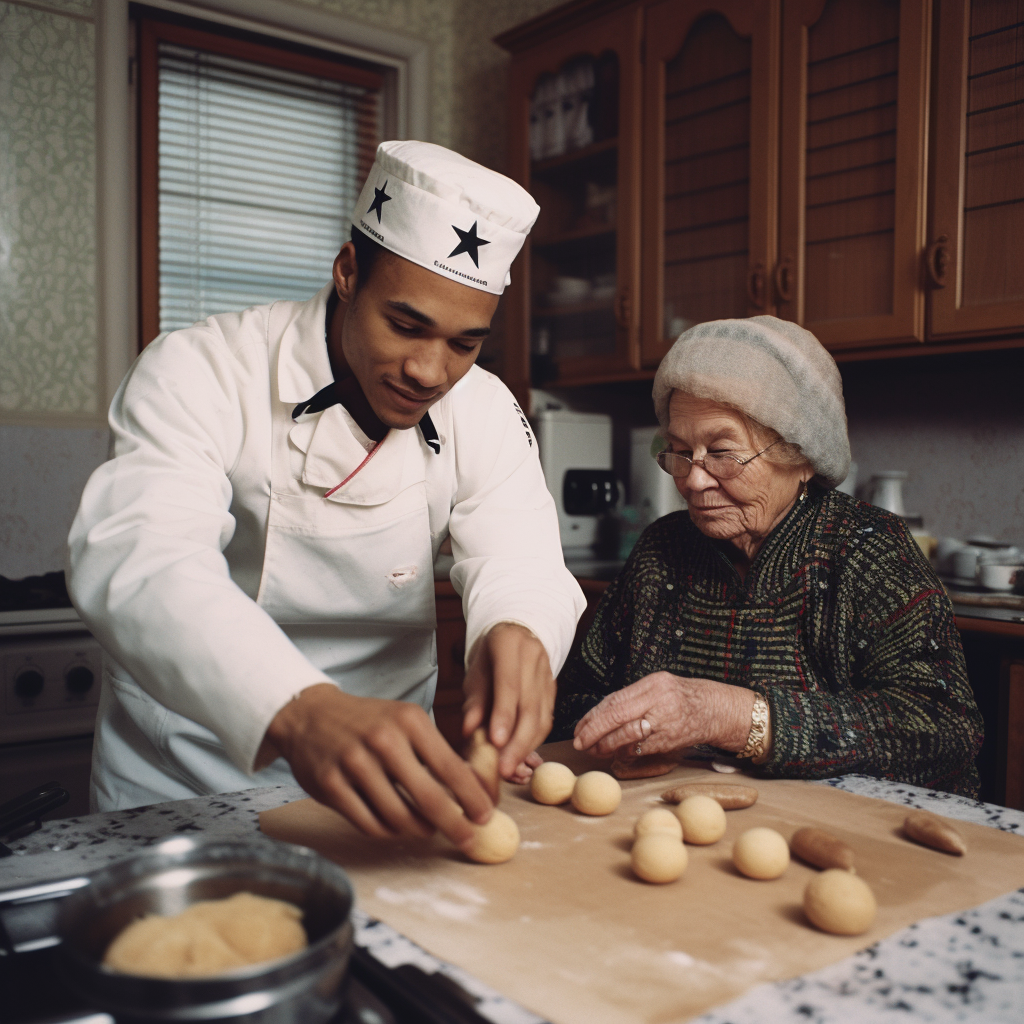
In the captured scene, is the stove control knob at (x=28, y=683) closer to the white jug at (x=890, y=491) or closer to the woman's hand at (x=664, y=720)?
the woman's hand at (x=664, y=720)

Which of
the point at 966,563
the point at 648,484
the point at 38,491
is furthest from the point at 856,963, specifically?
the point at 38,491

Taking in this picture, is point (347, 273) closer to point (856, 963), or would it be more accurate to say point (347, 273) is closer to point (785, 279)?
point (856, 963)

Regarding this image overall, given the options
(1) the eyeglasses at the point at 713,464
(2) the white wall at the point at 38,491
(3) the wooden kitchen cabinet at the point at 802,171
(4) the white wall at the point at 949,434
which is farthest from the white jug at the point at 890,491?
(2) the white wall at the point at 38,491

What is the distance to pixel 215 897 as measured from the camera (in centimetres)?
62

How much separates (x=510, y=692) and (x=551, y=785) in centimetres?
14

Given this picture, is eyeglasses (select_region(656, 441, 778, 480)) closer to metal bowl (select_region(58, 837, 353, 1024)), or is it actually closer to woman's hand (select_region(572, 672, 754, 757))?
woman's hand (select_region(572, 672, 754, 757))

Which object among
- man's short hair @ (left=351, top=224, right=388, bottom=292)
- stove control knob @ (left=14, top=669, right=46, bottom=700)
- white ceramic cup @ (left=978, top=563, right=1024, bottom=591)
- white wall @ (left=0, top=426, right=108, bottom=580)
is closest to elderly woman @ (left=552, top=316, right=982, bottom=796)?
man's short hair @ (left=351, top=224, right=388, bottom=292)

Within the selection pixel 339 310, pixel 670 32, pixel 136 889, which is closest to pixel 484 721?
pixel 136 889

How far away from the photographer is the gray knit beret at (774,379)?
143cm

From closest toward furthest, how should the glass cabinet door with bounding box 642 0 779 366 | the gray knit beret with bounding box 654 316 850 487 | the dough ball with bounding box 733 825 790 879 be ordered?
the dough ball with bounding box 733 825 790 879, the gray knit beret with bounding box 654 316 850 487, the glass cabinet door with bounding box 642 0 779 366

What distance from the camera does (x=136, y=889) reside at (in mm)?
602

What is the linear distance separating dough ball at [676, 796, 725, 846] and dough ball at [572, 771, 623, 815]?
0.26ft

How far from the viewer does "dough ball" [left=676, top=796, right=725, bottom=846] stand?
2.97 feet

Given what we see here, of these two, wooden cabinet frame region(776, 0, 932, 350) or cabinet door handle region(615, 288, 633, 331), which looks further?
cabinet door handle region(615, 288, 633, 331)
